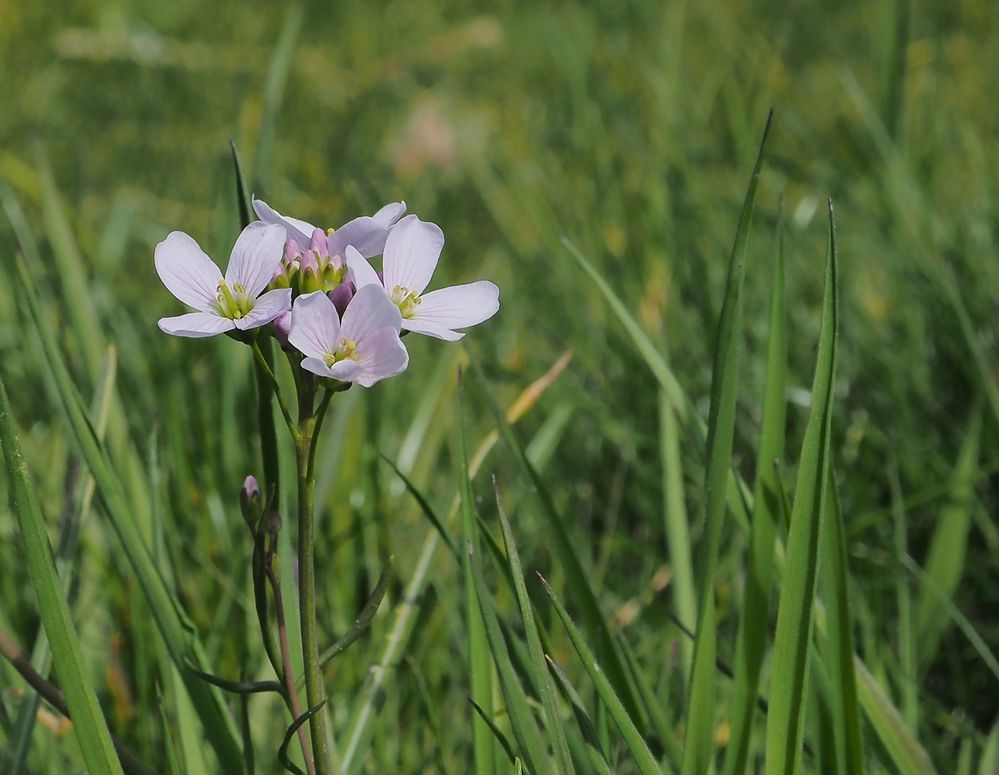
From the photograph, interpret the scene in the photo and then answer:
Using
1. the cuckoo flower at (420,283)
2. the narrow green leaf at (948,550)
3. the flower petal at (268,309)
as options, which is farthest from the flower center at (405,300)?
the narrow green leaf at (948,550)

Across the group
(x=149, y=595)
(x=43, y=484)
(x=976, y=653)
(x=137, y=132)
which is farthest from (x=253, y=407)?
(x=137, y=132)

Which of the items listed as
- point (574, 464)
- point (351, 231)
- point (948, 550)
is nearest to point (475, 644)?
point (351, 231)

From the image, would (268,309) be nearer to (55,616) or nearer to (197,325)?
(197,325)

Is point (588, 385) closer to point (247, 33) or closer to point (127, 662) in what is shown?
point (127, 662)

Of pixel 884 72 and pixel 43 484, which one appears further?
pixel 884 72

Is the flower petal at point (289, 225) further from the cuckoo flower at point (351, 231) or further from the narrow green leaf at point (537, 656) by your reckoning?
the narrow green leaf at point (537, 656)

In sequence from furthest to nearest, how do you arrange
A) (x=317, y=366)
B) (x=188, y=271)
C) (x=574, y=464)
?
(x=574, y=464) → (x=188, y=271) → (x=317, y=366)
